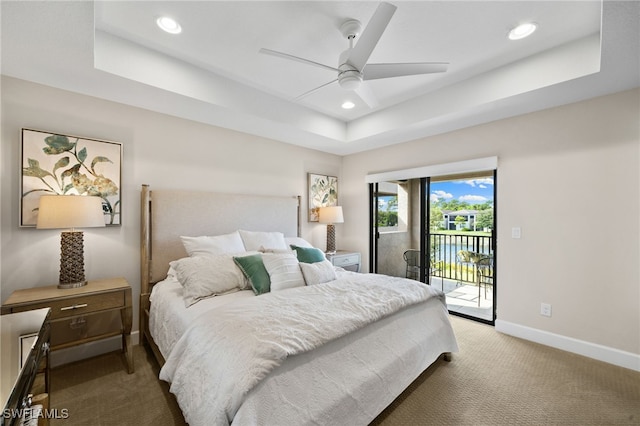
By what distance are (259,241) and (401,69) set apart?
7.39 feet

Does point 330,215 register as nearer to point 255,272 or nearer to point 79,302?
point 255,272

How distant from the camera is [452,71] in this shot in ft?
8.82

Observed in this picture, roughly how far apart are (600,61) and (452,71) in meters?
1.06

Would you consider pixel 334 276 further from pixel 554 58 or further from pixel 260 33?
pixel 554 58

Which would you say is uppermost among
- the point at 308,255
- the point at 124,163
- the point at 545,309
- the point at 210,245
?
the point at 124,163

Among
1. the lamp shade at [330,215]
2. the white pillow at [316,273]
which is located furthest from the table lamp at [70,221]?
the lamp shade at [330,215]

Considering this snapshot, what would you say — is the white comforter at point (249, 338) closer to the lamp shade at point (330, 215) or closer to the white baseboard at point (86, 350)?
the white baseboard at point (86, 350)

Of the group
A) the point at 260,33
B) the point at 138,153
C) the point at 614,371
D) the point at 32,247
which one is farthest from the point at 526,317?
the point at 32,247

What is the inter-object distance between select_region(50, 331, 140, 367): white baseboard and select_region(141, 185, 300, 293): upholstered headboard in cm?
53

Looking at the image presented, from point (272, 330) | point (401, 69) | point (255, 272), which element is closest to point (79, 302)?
point (255, 272)

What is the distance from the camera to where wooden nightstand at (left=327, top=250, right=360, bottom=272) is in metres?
4.06

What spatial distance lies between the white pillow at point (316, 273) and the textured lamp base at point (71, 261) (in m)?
1.83

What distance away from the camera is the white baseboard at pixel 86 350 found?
237cm

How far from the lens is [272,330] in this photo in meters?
1.47
